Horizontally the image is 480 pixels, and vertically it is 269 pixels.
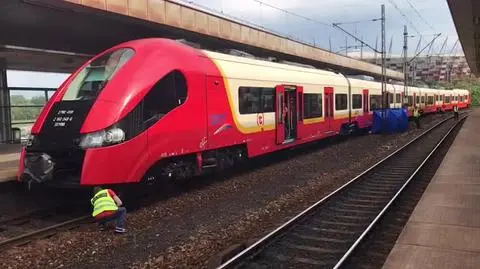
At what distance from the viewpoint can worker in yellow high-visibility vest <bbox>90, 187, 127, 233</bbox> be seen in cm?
820

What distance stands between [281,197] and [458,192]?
3574 millimetres

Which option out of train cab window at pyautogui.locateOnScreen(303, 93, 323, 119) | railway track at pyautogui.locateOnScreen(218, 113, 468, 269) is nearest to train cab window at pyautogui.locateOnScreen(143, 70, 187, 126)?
railway track at pyautogui.locateOnScreen(218, 113, 468, 269)

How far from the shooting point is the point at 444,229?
7578 millimetres

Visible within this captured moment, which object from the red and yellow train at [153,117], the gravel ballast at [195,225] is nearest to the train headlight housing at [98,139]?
the red and yellow train at [153,117]

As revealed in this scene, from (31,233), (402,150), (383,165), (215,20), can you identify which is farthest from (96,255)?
(215,20)

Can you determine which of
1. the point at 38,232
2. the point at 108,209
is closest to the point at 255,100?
the point at 108,209

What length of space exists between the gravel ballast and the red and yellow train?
2.19 feet

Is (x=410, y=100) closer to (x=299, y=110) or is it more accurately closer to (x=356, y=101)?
(x=356, y=101)

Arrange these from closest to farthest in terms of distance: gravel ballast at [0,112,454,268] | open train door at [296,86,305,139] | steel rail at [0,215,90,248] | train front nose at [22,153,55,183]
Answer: gravel ballast at [0,112,454,268] → steel rail at [0,215,90,248] → train front nose at [22,153,55,183] → open train door at [296,86,305,139]

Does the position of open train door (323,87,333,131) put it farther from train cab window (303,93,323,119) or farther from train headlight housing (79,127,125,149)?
train headlight housing (79,127,125,149)

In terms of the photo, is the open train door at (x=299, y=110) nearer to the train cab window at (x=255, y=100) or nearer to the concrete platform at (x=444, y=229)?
the train cab window at (x=255, y=100)

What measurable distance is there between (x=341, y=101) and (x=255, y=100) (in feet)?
29.9

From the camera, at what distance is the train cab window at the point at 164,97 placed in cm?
979

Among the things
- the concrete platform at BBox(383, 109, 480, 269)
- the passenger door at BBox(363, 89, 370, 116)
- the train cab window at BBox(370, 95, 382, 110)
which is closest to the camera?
the concrete platform at BBox(383, 109, 480, 269)
